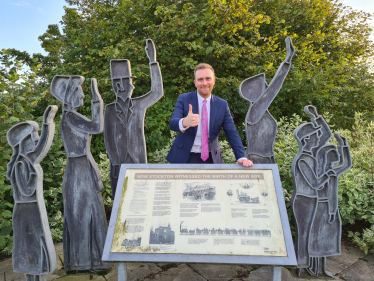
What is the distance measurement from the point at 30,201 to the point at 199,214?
150 cm

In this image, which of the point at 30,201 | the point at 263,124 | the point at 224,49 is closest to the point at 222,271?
the point at 263,124

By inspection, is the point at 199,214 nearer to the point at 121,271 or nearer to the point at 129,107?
the point at 121,271

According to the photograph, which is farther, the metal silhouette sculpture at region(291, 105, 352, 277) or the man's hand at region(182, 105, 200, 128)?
the metal silhouette sculpture at region(291, 105, 352, 277)

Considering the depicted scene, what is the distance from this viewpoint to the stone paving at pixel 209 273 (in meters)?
2.61

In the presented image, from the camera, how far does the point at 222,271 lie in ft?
8.97

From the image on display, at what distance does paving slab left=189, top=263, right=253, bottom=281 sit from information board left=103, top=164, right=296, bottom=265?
0.88 m

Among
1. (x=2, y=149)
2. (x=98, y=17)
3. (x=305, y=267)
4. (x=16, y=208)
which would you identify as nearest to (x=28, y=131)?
(x=16, y=208)

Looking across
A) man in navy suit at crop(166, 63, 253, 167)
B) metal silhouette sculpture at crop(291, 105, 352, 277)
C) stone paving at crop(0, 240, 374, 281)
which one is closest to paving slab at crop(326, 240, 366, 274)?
stone paving at crop(0, 240, 374, 281)

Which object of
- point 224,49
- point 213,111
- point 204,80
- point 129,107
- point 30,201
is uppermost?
point 224,49

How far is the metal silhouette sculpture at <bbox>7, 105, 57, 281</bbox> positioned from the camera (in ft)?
7.44

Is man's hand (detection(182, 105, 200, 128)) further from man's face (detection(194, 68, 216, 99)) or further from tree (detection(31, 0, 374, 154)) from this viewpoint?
tree (detection(31, 0, 374, 154))

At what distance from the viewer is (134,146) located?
2850mm

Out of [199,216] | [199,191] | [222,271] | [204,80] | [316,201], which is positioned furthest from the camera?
[222,271]

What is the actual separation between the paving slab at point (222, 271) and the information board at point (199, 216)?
0.88 meters
